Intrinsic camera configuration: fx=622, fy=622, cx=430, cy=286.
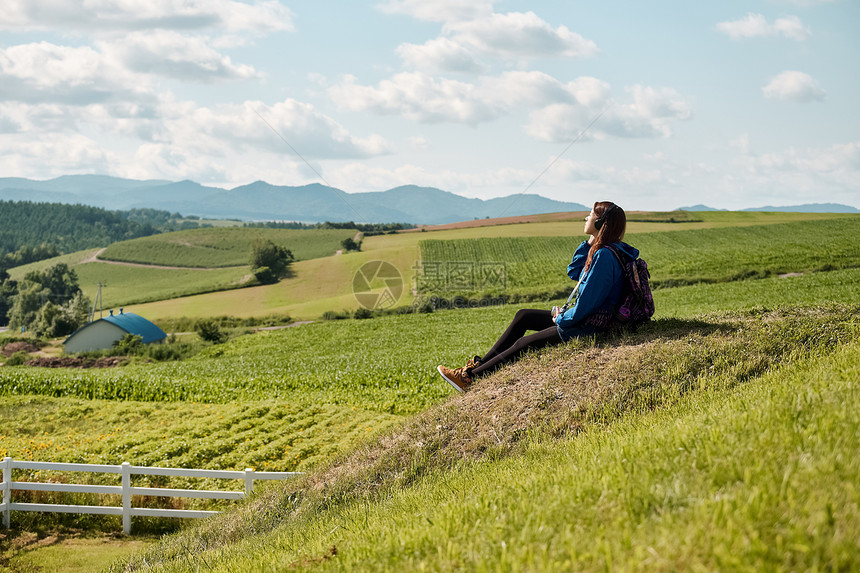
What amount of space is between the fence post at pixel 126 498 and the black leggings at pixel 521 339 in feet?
22.4

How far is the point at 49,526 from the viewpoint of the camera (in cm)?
1142

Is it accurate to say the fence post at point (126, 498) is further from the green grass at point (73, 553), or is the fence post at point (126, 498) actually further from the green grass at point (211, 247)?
the green grass at point (211, 247)

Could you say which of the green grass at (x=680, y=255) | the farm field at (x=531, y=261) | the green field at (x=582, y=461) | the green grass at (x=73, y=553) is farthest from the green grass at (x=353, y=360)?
the green grass at (x=73, y=553)

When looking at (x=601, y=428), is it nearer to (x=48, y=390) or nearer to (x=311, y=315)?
(x=48, y=390)

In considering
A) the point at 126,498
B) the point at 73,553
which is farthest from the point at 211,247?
the point at 73,553

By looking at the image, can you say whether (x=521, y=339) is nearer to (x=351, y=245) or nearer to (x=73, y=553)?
(x=73, y=553)

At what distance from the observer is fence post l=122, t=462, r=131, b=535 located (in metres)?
10.9

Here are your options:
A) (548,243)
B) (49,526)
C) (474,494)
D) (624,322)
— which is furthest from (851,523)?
(548,243)

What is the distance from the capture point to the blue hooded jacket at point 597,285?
6.94m

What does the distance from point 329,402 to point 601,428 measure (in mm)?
14240

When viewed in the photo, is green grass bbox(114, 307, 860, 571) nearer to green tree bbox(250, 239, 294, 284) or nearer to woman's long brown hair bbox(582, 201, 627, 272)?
woman's long brown hair bbox(582, 201, 627, 272)

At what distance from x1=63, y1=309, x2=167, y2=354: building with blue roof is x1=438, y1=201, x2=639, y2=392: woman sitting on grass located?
4847 centimetres

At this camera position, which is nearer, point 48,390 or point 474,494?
point 474,494

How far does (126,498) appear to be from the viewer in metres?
11.1
